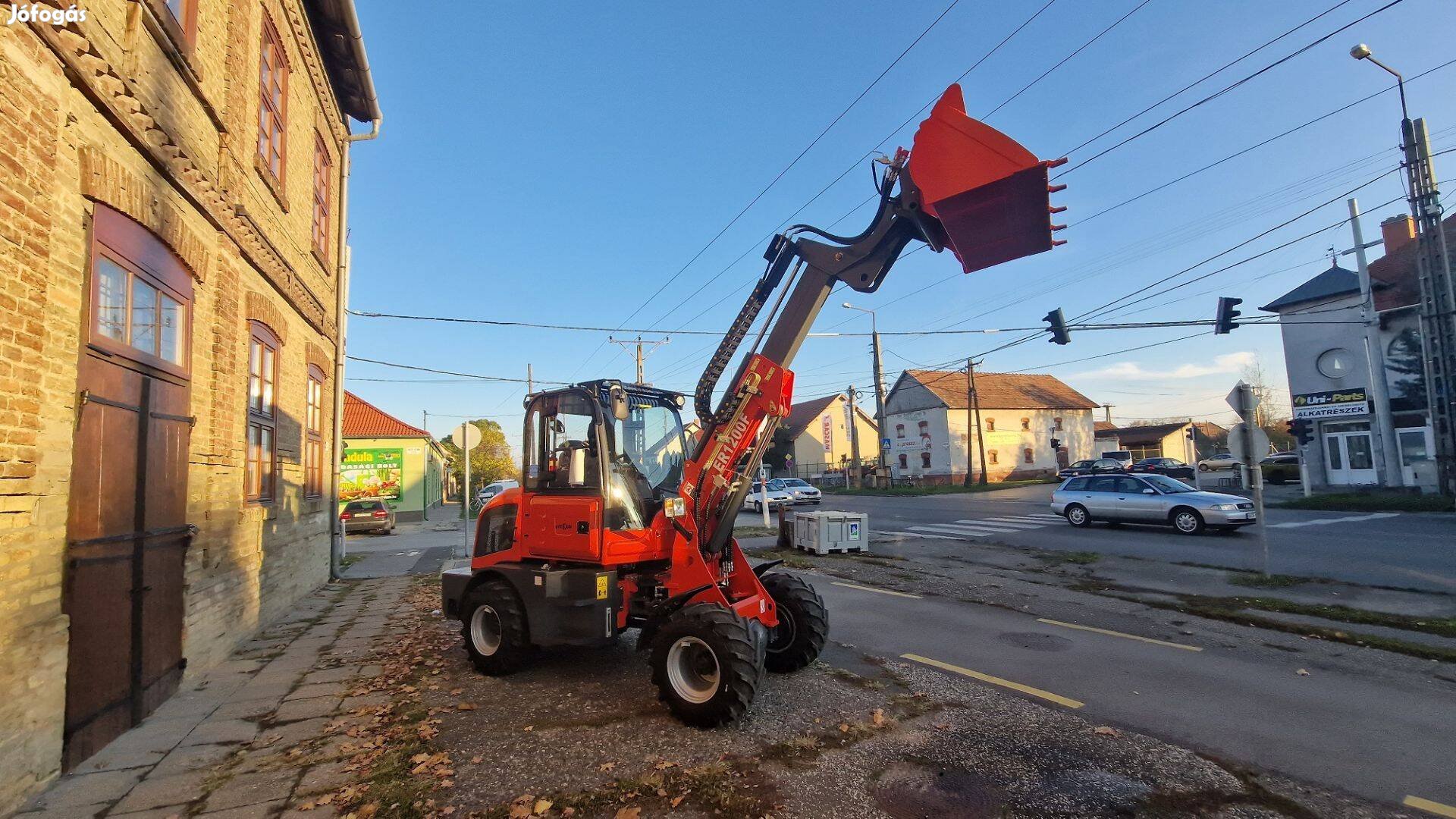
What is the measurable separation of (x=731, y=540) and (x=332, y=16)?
1074cm

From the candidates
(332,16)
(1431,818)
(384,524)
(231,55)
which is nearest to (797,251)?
(1431,818)

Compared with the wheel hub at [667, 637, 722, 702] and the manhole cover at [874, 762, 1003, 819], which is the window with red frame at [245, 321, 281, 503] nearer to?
the wheel hub at [667, 637, 722, 702]

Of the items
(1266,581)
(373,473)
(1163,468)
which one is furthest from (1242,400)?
(373,473)

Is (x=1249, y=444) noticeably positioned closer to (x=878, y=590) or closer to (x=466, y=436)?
(x=878, y=590)

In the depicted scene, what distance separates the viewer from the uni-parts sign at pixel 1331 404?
27422mm

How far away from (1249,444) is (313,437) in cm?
1540

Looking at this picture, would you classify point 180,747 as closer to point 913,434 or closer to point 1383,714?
point 1383,714

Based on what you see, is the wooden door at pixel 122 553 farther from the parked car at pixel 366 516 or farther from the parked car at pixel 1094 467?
the parked car at pixel 1094 467

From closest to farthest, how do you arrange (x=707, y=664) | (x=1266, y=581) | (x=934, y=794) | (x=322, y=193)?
(x=934, y=794), (x=707, y=664), (x=1266, y=581), (x=322, y=193)

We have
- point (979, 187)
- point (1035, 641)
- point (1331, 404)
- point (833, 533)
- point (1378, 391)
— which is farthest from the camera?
point (1331, 404)

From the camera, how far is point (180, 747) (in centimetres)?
453

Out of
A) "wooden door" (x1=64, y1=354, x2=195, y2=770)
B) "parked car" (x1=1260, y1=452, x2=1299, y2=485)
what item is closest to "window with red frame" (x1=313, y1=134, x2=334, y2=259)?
"wooden door" (x1=64, y1=354, x2=195, y2=770)

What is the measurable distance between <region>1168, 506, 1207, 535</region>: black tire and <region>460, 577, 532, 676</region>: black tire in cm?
1625

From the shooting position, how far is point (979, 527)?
19047mm
